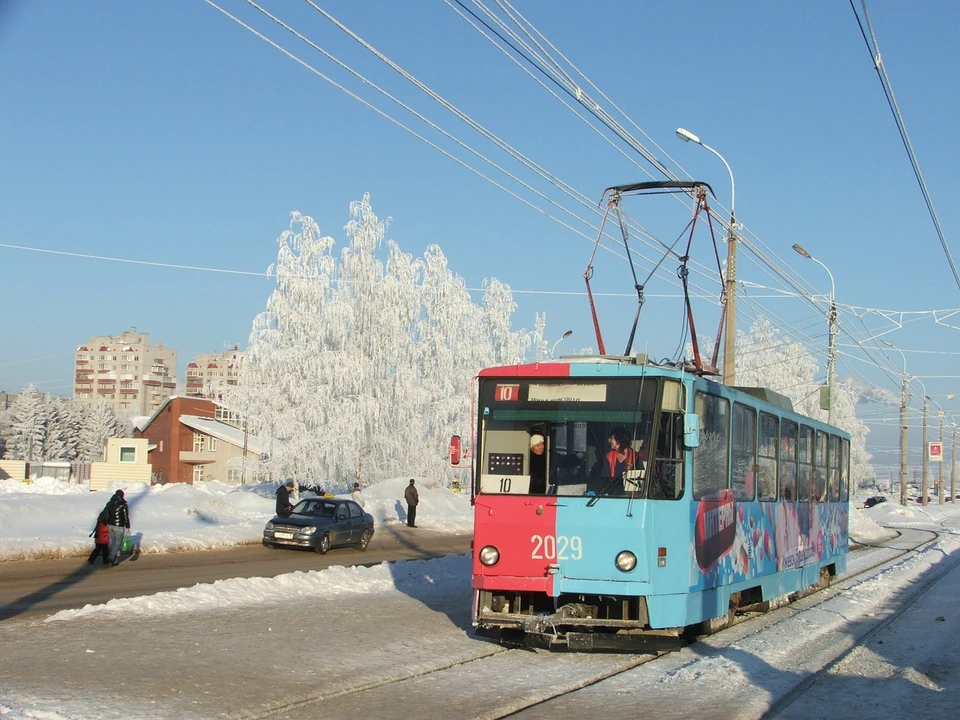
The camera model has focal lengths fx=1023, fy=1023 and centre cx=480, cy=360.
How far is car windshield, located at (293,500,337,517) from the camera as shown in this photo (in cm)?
2816

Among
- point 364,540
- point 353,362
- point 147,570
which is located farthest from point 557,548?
point 353,362

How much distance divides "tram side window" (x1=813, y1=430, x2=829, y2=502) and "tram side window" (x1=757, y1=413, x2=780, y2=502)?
3104 millimetres

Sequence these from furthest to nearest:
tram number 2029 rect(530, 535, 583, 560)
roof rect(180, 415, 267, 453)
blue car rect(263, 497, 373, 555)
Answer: roof rect(180, 415, 267, 453) → blue car rect(263, 497, 373, 555) → tram number 2029 rect(530, 535, 583, 560)

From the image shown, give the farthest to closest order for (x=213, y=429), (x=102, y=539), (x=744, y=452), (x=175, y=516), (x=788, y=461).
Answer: (x=213, y=429) → (x=175, y=516) → (x=102, y=539) → (x=788, y=461) → (x=744, y=452)

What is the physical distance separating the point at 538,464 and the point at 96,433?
138 m

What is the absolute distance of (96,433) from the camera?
138 metres

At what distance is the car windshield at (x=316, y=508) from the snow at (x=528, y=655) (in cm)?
722

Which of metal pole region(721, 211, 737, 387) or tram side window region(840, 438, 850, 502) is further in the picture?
metal pole region(721, 211, 737, 387)

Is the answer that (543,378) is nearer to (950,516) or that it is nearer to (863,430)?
(950,516)

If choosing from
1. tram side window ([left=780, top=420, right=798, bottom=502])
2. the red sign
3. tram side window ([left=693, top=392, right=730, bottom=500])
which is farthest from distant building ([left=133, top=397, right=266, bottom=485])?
tram side window ([left=693, top=392, right=730, bottom=500])

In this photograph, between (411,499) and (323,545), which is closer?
(323,545)

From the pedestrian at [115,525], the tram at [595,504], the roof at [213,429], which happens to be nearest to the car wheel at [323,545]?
the pedestrian at [115,525]

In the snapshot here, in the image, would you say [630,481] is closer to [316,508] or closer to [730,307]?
[730,307]

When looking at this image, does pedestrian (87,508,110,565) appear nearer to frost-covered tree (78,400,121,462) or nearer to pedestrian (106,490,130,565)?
pedestrian (106,490,130,565)
